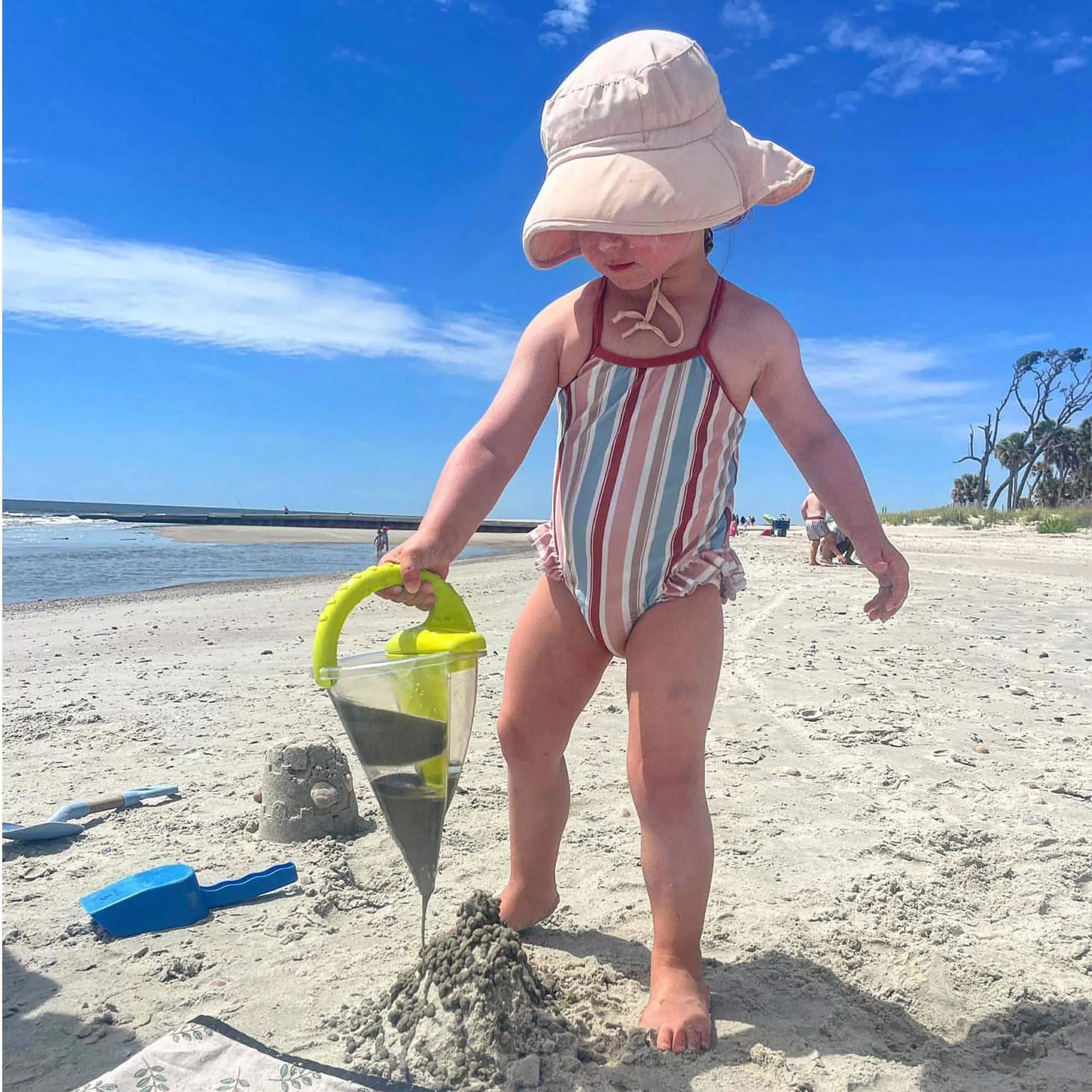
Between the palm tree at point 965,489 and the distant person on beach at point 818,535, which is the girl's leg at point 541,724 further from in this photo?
the palm tree at point 965,489

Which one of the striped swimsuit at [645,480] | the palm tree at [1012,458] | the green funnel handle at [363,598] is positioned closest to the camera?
the green funnel handle at [363,598]

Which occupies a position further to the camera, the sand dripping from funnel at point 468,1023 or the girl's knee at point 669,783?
the girl's knee at point 669,783

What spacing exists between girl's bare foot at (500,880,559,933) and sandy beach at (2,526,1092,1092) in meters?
0.06

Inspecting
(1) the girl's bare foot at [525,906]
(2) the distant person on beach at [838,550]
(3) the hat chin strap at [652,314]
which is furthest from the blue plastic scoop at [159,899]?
(2) the distant person on beach at [838,550]

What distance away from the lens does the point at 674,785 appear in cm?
210

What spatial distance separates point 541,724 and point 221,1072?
1038 mm

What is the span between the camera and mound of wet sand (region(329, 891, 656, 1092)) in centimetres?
183

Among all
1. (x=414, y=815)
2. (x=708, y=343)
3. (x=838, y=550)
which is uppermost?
(x=708, y=343)

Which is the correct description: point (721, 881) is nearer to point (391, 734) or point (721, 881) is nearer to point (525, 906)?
point (525, 906)

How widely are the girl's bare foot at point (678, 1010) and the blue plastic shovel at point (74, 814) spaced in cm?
215

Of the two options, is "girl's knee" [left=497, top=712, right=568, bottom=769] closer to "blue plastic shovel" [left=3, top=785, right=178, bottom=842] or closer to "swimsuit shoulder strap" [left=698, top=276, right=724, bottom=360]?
"swimsuit shoulder strap" [left=698, top=276, right=724, bottom=360]

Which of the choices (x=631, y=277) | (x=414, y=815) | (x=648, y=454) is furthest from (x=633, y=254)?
(x=414, y=815)

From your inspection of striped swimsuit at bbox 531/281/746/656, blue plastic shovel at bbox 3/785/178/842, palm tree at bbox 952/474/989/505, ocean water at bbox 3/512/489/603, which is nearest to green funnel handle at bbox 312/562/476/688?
striped swimsuit at bbox 531/281/746/656

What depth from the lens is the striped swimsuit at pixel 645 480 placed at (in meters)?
2.17
